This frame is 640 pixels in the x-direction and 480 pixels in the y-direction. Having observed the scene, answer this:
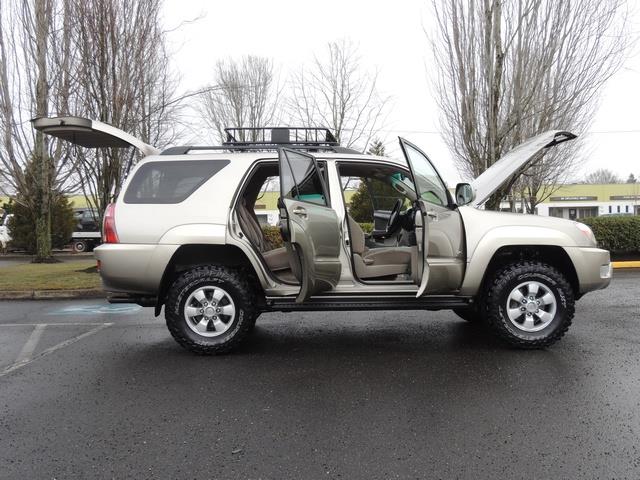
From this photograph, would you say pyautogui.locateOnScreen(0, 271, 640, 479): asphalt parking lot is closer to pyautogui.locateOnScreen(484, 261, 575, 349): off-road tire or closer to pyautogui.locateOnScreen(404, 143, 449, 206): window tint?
pyautogui.locateOnScreen(484, 261, 575, 349): off-road tire

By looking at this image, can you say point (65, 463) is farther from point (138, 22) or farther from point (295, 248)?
point (138, 22)

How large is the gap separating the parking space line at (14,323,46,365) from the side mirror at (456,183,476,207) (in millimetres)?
4363

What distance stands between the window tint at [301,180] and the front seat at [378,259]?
0.48 m

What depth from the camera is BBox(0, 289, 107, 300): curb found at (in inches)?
342

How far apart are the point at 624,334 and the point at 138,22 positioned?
9.99m

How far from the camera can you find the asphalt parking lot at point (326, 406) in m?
2.60

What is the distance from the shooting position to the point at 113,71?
9766mm

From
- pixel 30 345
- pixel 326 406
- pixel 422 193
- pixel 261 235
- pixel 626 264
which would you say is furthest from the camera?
pixel 626 264

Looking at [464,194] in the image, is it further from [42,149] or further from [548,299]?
[42,149]

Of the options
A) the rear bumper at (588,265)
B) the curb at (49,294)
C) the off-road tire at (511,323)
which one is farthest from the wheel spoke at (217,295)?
the curb at (49,294)

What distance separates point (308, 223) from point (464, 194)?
149 cm

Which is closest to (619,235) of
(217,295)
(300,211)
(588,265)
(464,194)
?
(588,265)

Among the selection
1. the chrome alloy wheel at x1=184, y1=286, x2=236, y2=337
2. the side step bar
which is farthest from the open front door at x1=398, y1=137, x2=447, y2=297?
the side step bar

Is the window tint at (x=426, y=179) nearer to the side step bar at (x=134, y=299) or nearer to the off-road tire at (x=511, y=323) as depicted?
the off-road tire at (x=511, y=323)
